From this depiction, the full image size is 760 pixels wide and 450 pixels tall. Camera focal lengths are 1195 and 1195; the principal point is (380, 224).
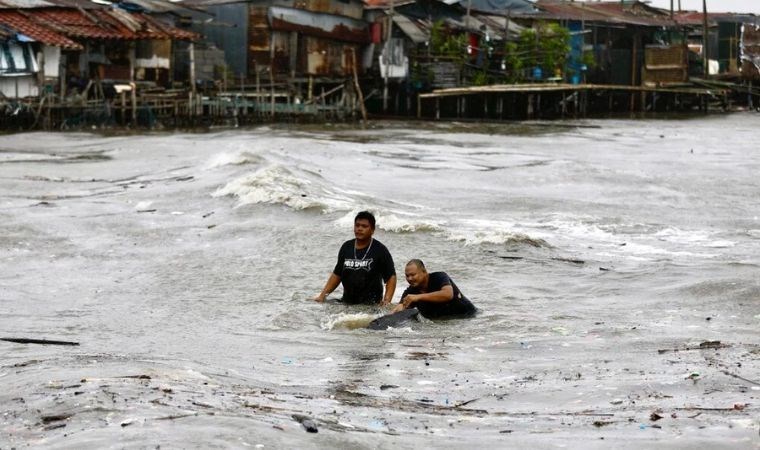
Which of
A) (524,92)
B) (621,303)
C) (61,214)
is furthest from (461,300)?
(524,92)

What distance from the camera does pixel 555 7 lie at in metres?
64.7

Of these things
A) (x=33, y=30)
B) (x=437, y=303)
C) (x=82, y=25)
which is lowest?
(x=437, y=303)

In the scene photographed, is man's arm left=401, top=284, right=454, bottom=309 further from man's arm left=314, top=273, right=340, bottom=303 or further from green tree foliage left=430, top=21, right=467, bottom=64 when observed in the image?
green tree foliage left=430, top=21, right=467, bottom=64

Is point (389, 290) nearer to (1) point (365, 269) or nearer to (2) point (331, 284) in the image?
(1) point (365, 269)

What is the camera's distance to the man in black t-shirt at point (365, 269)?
10.2m

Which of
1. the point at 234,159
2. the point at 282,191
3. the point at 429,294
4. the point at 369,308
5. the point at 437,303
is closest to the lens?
the point at 429,294

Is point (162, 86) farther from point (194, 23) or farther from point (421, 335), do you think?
point (421, 335)

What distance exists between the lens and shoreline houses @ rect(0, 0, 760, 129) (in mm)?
41562

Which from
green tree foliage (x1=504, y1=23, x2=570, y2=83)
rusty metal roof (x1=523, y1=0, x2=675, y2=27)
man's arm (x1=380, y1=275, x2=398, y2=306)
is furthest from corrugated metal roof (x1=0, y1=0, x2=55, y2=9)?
man's arm (x1=380, y1=275, x2=398, y2=306)

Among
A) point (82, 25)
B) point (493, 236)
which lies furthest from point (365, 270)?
point (82, 25)

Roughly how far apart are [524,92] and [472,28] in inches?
146

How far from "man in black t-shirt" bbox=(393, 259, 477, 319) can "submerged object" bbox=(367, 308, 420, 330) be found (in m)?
0.08

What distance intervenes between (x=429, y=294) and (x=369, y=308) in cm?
78

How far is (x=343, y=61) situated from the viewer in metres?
51.5
